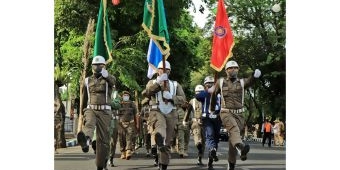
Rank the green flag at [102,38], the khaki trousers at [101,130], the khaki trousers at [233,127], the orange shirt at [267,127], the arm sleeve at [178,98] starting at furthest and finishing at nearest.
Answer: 1. the orange shirt at [267,127]
2. the green flag at [102,38]
3. the arm sleeve at [178,98]
4. the khaki trousers at [233,127]
5. the khaki trousers at [101,130]

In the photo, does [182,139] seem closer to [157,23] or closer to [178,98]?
[157,23]

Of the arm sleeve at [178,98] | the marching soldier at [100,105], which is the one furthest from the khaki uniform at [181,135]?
the marching soldier at [100,105]

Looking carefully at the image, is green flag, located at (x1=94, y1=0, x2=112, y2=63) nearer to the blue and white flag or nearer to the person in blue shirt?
the blue and white flag

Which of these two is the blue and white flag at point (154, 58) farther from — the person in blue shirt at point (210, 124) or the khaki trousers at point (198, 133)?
the khaki trousers at point (198, 133)

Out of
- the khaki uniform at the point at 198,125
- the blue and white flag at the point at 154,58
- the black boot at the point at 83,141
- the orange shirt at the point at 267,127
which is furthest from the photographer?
the orange shirt at the point at 267,127

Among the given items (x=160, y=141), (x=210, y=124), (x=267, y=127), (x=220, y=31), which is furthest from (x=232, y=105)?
(x=267, y=127)

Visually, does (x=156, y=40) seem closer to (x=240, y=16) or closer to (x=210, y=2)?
(x=210, y=2)

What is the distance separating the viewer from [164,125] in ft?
39.7

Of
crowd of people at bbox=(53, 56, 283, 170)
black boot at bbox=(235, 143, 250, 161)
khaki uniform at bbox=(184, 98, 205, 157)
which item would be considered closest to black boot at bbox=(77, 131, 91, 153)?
crowd of people at bbox=(53, 56, 283, 170)

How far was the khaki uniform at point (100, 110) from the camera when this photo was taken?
11.5 metres

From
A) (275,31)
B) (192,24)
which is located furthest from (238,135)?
(275,31)

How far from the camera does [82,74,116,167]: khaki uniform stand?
37.8 feet

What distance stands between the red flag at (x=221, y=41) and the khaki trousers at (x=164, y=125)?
260 cm

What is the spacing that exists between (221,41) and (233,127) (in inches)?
138
